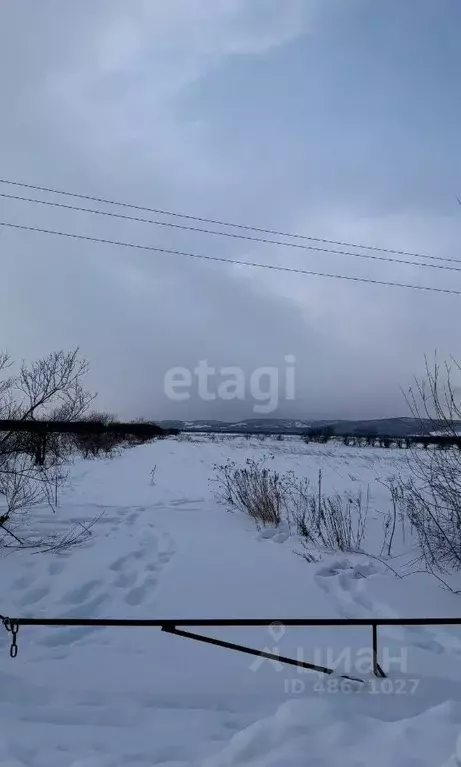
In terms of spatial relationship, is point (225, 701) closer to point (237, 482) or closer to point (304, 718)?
point (304, 718)

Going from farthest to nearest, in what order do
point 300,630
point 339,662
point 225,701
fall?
point 300,630, point 339,662, point 225,701

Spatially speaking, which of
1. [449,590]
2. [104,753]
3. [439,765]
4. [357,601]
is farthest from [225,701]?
[449,590]

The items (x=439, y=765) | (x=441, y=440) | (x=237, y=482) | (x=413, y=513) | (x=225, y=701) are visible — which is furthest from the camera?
(x=237, y=482)

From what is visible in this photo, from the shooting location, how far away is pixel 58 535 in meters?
6.25

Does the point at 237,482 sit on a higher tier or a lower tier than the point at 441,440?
lower

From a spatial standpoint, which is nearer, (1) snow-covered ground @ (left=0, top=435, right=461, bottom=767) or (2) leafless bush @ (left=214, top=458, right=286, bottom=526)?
(1) snow-covered ground @ (left=0, top=435, right=461, bottom=767)

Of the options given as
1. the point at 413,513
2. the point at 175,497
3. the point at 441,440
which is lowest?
the point at 175,497

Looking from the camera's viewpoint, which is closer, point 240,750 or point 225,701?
point 240,750

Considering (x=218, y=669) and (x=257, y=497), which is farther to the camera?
(x=257, y=497)

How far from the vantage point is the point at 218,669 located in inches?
113

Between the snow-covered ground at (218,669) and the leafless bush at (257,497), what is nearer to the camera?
the snow-covered ground at (218,669)

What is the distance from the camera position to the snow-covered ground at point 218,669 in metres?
2.07

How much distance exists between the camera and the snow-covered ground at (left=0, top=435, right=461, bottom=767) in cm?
207

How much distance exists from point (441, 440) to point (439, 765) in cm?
368
